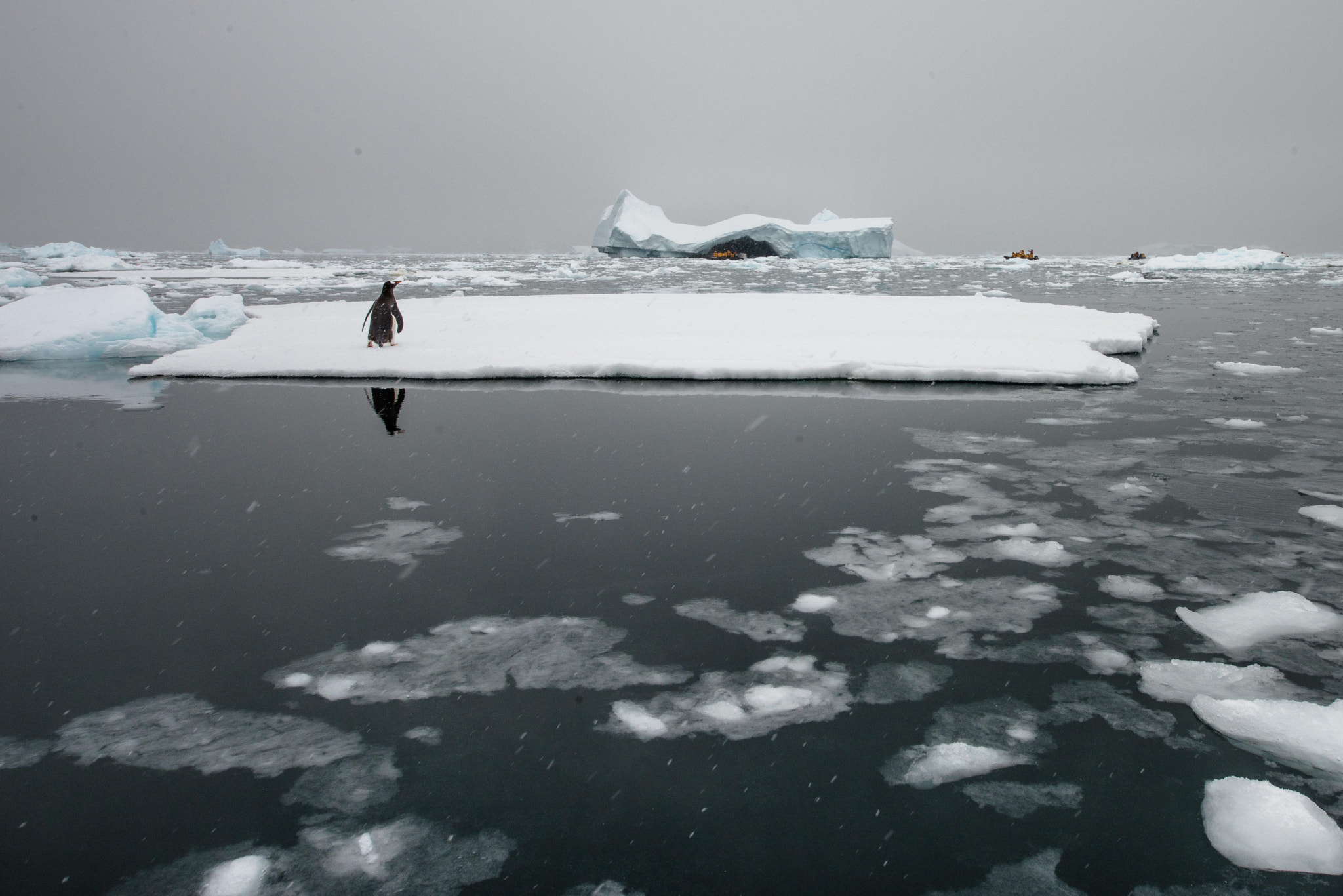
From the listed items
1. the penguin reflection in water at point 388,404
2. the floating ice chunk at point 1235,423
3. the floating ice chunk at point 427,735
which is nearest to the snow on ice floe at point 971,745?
the floating ice chunk at point 427,735

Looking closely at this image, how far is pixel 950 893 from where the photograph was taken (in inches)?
67.5

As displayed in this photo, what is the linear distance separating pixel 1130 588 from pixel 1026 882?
1.78m

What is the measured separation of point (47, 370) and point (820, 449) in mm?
9244

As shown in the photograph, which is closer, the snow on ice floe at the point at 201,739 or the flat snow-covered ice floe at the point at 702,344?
the snow on ice floe at the point at 201,739

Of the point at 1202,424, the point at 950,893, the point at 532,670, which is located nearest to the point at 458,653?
the point at 532,670

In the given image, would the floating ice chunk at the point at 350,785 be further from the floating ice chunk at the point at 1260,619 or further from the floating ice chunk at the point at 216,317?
the floating ice chunk at the point at 216,317

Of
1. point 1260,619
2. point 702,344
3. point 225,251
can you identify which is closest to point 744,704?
point 1260,619

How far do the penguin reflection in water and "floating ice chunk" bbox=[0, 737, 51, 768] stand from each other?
361 cm

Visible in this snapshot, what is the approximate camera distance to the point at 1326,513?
397cm

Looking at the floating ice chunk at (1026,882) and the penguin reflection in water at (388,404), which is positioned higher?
the penguin reflection in water at (388,404)

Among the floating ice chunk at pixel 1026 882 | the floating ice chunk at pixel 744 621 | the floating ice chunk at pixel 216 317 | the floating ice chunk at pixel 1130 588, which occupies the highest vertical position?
the floating ice chunk at pixel 216 317

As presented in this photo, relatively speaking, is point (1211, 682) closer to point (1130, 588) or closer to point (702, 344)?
point (1130, 588)

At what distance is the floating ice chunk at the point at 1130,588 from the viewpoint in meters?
3.09

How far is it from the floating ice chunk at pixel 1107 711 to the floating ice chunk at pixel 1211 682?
0.33 feet
